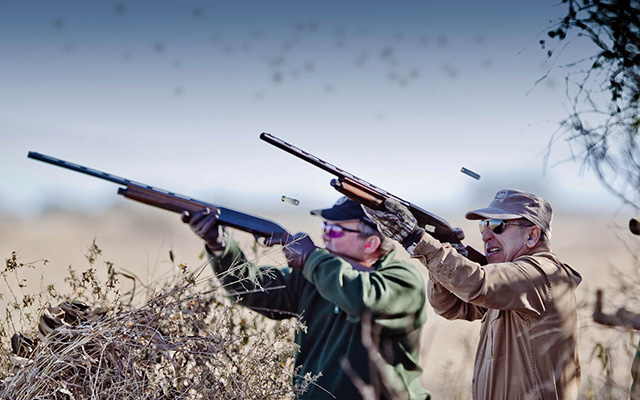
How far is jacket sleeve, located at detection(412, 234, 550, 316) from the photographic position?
3.37 metres

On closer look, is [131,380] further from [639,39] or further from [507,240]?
[639,39]

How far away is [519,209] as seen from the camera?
153 inches

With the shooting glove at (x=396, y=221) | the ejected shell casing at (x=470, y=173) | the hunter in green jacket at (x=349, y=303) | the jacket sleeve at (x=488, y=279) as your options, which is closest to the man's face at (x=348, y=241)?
the hunter in green jacket at (x=349, y=303)

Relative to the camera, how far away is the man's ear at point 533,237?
12.7ft

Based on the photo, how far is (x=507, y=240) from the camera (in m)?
3.92

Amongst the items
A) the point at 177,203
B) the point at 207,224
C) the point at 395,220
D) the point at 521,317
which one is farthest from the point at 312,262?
the point at 521,317

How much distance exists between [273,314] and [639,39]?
10.0 feet

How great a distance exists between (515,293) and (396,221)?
2.19 feet

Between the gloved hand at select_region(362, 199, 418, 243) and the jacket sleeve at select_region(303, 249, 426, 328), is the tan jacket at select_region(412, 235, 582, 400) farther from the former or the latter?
the jacket sleeve at select_region(303, 249, 426, 328)

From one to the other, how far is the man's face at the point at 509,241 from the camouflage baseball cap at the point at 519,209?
0.05 m

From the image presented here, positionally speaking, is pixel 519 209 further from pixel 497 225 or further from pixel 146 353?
pixel 146 353

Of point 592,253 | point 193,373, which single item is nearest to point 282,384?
point 193,373

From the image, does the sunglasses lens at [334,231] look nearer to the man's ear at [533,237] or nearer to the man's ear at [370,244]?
the man's ear at [370,244]

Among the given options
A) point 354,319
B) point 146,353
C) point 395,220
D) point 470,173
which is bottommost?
point 146,353
